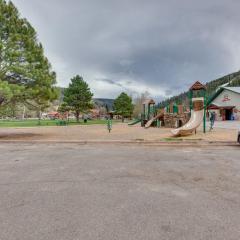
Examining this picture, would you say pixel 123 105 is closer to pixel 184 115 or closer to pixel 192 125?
pixel 184 115

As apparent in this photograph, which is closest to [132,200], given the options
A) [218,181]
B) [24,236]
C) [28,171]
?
[24,236]

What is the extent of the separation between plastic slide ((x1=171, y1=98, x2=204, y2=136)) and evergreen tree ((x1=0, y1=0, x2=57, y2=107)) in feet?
31.6

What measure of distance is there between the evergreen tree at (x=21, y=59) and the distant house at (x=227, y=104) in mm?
43939

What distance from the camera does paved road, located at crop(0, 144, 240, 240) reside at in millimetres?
3691

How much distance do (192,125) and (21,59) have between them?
42.7 feet

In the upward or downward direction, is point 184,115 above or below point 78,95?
below

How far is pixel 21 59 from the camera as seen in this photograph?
20344 mm

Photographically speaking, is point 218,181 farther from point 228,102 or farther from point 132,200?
point 228,102

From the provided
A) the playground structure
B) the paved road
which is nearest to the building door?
the playground structure

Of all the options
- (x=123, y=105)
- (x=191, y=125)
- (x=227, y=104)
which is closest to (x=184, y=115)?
(x=191, y=125)

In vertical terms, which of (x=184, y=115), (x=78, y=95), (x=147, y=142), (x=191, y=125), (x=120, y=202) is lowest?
(x=120, y=202)

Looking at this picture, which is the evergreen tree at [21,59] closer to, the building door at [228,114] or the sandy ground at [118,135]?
the sandy ground at [118,135]

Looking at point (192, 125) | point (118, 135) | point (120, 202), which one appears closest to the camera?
point (120, 202)

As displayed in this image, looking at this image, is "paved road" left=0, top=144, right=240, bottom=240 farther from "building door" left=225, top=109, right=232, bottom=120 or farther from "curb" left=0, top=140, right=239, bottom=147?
"building door" left=225, top=109, right=232, bottom=120
